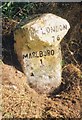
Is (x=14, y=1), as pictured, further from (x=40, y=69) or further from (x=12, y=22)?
(x=40, y=69)

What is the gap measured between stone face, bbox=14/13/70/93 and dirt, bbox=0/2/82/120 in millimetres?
126

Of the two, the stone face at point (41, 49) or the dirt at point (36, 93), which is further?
the stone face at point (41, 49)

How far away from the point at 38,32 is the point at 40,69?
483mm

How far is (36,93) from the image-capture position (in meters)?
5.91

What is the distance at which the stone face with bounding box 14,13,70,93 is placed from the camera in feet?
18.7

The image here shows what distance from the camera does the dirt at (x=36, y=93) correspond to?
544 centimetres

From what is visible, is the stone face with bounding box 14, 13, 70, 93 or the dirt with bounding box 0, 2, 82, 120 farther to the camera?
the stone face with bounding box 14, 13, 70, 93

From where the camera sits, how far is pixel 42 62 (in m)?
5.93

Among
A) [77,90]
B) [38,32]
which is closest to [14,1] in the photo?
[38,32]

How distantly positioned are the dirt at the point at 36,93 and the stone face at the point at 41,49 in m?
0.13

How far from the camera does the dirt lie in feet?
17.8

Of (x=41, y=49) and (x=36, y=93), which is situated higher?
(x=41, y=49)

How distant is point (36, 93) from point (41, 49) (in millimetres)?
514

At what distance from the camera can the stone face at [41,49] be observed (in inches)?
224
